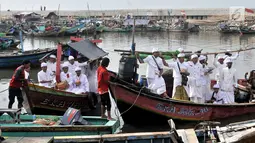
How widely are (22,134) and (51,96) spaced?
115 inches

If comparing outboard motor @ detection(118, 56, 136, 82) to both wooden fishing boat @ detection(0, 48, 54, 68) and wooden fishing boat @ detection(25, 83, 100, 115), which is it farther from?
wooden fishing boat @ detection(0, 48, 54, 68)

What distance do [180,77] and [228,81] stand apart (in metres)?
1.60

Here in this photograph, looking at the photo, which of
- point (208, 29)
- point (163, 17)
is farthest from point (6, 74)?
point (163, 17)

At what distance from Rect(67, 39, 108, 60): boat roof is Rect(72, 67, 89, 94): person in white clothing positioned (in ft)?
3.50

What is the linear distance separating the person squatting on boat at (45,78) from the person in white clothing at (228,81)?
5186mm

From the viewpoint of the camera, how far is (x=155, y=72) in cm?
1058

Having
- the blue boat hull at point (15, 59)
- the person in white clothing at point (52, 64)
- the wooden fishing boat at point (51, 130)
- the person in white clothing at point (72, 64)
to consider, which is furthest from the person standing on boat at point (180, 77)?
the blue boat hull at point (15, 59)

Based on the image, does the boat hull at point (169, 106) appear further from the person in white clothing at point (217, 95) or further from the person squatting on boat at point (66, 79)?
the person squatting on boat at point (66, 79)

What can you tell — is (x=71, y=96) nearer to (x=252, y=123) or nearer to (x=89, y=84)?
(x=89, y=84)

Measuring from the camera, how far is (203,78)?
1130 cm

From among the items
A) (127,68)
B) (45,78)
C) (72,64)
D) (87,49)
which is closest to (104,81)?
(127,68)

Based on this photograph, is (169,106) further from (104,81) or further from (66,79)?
(66,79)

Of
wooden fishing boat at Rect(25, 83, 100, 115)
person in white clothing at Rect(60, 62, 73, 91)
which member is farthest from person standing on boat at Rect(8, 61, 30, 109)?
person in white clothing at Rect(60, 62, 73, 91)

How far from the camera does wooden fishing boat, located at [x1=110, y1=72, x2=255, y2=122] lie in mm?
10078
